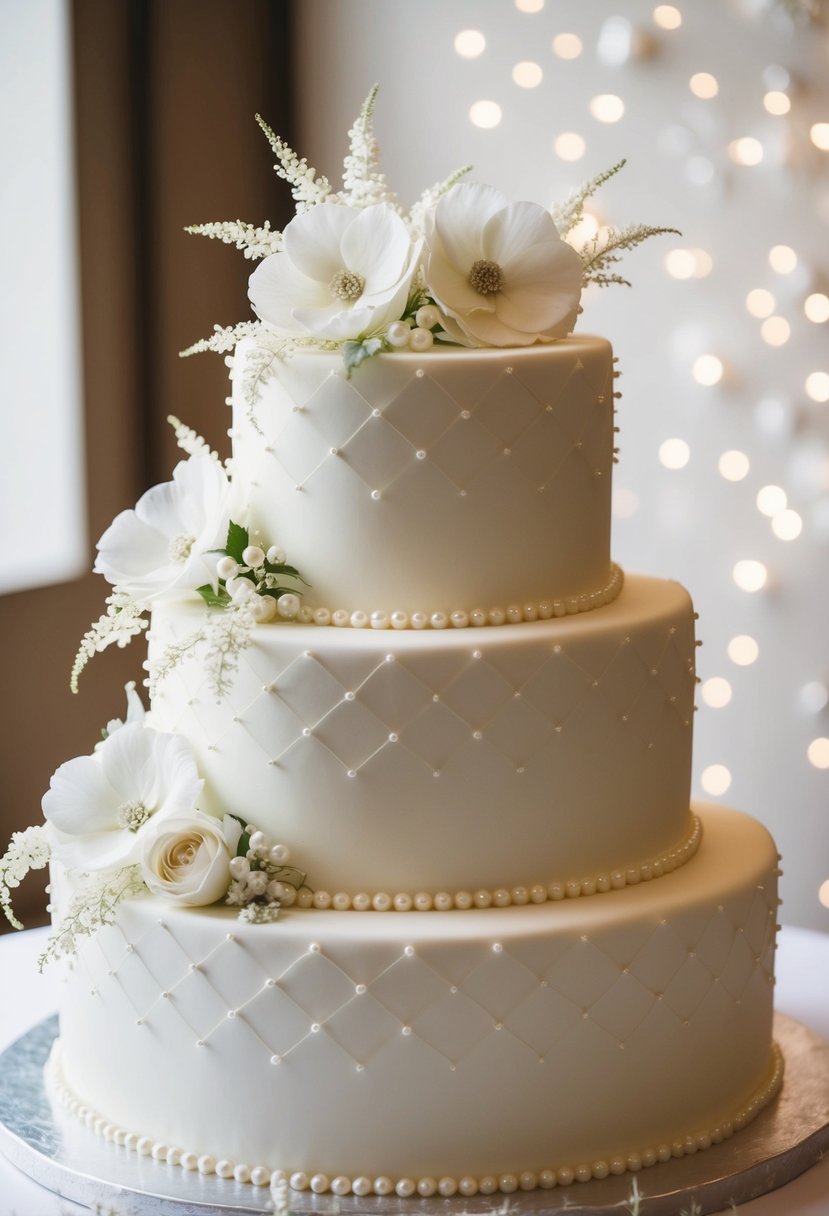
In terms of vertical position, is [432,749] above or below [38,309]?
below

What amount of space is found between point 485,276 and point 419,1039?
1144 mm

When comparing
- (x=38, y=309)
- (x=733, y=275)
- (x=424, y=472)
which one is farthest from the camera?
(x=38, y=309)

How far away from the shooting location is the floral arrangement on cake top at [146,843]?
7.66 feet

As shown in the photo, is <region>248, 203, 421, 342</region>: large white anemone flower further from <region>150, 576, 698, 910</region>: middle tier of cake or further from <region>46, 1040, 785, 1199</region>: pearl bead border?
<region>46, 1040, 785, 1199</region>: pearl bead border

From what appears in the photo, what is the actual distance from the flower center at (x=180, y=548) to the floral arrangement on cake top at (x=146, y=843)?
27 cm

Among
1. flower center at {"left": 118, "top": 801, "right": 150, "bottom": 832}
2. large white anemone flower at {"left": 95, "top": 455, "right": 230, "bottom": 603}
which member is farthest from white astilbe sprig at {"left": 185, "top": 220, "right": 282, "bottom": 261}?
flower center at {"left": 118, "top": 801, "right": 150, "bottom": 832}

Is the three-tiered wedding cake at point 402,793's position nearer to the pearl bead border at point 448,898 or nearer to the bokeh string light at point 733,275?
the pearl bead border at point 448,898

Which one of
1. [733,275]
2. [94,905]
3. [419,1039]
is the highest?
[733,275]

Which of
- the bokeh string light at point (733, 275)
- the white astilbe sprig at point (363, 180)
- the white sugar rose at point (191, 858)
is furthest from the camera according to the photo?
the bokeh string light at point (733, 275)

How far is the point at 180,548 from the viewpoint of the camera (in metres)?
2.46

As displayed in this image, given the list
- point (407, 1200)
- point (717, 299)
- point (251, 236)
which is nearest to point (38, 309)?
point (717, 299)

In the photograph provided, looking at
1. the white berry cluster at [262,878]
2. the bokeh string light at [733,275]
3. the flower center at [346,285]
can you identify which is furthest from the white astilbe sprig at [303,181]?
the bokeh string light at [733,275]

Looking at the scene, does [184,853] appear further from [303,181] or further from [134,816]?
[303,181]

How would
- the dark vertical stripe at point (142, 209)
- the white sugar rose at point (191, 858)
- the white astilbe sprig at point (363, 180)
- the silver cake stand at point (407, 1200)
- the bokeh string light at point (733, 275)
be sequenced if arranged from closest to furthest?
the silver cake stand at point (407, 1200) → the white sugar rose at point (191, 858) → the white astilbe sprig at point (363, 180) → the bokeh string light at point (733, 275) → the dark vertical stripe at point (142, 209)
